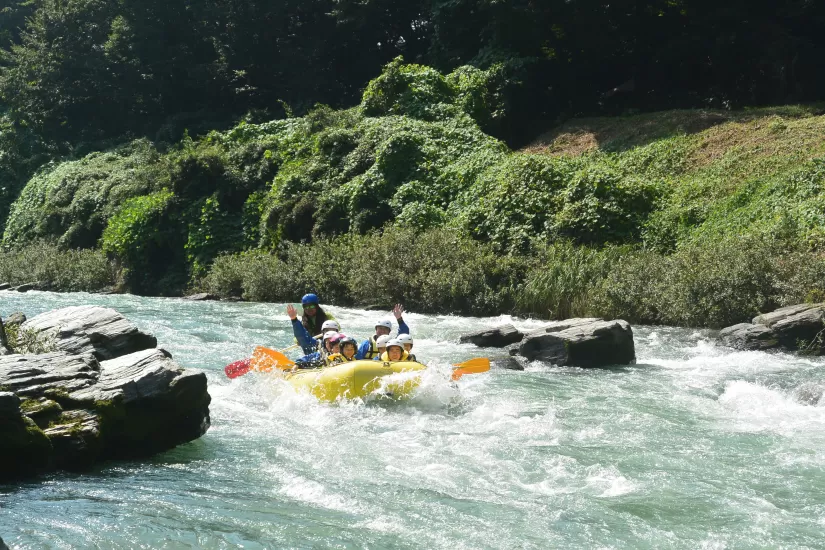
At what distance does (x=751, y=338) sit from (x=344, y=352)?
6.18 m

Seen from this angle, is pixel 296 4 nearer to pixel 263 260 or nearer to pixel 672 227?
pixel 263 260

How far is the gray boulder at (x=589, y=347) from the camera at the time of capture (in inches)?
→ 494

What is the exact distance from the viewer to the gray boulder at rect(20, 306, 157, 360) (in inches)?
408

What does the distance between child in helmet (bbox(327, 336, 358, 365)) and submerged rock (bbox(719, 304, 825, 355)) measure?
5946 millimetres

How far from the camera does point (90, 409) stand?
7.60 meters

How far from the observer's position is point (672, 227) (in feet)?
62.0

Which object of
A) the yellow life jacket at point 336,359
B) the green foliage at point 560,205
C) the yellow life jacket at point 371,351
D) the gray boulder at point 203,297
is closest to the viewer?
the yellow life jacket at point 336,359

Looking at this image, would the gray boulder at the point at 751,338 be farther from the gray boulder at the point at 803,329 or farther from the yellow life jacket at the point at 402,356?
the yellow life jacket at the point at 402,356

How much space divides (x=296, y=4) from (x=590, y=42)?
14905mm

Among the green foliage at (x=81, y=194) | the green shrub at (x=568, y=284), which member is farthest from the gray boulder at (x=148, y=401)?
the green foliage at (x=81, y=194)

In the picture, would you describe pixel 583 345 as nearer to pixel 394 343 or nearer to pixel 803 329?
pixel 803 329

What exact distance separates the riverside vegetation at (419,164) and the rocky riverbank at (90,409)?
969cm

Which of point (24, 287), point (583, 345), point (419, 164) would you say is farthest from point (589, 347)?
point (24, 287)

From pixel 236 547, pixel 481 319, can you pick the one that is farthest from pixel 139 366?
pixel 481 319
